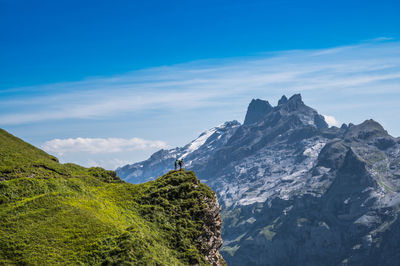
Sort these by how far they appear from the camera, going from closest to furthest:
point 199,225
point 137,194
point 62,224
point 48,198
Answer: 1. point 62,224
2. point 48,198
3. point 199,225
4. point 137,194

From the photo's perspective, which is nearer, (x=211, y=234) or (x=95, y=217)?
(x=95, y=217)

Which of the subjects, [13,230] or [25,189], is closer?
[13,230]

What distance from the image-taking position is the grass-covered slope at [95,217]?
3590 inches

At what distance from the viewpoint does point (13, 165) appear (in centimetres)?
12412

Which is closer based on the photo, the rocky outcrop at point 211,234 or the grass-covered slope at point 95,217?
the grass-covered slope at point 95,217

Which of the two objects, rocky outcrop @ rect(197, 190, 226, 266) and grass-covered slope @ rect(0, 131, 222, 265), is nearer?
grass-covered slope @ rect(0, 131, 222, 265)

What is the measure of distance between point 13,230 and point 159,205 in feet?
152

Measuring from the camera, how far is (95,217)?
334ft

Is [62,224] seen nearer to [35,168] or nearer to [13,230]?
[13,230]

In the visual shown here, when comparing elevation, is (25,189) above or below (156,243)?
above

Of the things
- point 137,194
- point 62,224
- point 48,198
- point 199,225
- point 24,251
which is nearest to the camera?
point 24,251

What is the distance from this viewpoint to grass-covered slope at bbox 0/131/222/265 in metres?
91.2

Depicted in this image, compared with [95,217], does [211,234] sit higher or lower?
lower

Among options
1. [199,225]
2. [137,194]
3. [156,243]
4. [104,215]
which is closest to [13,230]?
[104,215]
